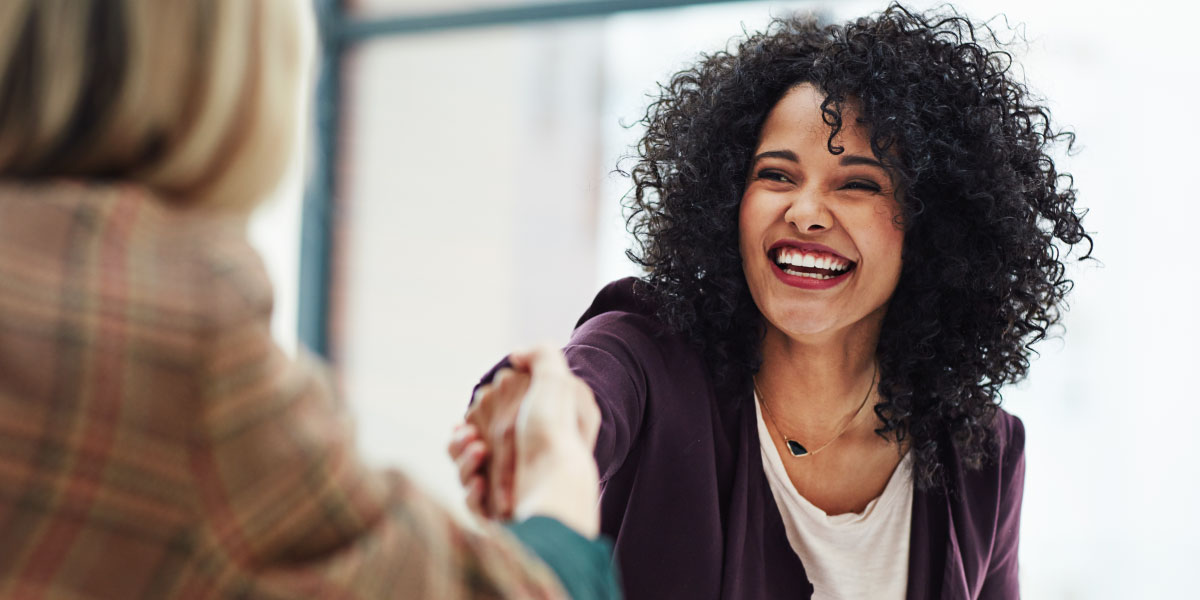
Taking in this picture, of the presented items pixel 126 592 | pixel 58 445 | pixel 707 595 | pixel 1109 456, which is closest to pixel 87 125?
pixel 58 445

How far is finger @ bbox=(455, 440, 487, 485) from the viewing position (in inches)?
47.5

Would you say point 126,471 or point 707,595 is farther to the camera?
point 707,595

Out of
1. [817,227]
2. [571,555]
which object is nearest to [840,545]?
[817,227]

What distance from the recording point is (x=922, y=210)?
5.44 ft

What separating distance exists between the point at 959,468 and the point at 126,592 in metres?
1.34

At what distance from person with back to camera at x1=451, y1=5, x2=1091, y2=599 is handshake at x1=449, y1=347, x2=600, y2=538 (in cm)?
26

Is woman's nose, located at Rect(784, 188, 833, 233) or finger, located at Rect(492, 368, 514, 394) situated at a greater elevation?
woman's nose, located at Rect(784, 188, 833, 233)

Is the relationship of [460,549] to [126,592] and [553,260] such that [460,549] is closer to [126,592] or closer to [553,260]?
[126,592]

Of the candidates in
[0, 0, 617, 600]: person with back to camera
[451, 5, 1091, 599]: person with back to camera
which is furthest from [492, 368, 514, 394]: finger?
[0, 0, 617, 600]: person with back to camera

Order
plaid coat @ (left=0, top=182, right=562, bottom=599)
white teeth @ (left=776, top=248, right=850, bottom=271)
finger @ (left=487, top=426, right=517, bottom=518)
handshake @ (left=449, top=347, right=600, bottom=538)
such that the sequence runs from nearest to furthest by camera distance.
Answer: plaid coat @ (left=0, top=182, right=562, bottom=599) < handshake @ (left=449, top=347, right=600, bottom=538) < finger @ (left=487, top=426, right=517, bottom=518) < white teeth @ (left=776, top=248, right=850, bottom=271)

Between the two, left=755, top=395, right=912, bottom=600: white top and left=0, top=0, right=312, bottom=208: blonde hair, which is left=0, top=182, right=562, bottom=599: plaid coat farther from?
left=755, top=395, right=912, bottom=600: white top

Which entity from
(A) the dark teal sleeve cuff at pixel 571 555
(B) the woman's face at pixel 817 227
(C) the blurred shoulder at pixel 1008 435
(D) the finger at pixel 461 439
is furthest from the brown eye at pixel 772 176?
(A) the dark teal sleeve cuff at pixel 571 555

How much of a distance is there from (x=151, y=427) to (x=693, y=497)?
95cm

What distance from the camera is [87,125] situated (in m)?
0.80
